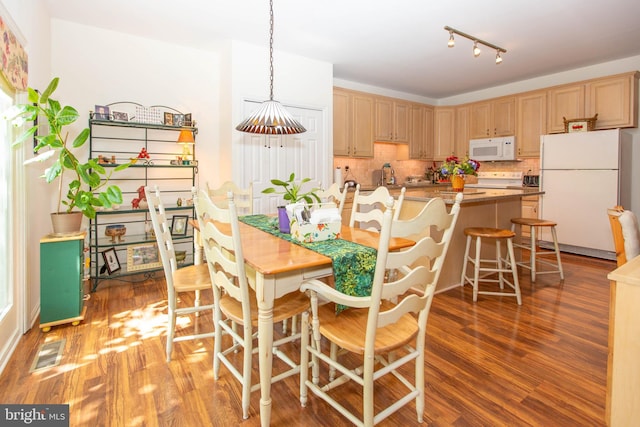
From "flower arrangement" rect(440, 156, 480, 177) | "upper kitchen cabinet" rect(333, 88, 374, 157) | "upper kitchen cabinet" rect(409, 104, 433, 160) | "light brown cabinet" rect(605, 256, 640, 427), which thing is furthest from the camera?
"upper kitchen cabinet" rect(409, 104, 433, 160)

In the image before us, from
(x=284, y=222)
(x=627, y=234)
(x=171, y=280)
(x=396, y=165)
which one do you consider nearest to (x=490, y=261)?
(x=627, y=234)

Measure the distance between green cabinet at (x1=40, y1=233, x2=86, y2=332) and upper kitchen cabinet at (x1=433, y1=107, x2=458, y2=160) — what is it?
227 inches

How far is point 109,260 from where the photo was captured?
348 centimetres

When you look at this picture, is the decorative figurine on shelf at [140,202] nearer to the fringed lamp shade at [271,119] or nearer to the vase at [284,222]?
the fringed lamp shade at [271,119]

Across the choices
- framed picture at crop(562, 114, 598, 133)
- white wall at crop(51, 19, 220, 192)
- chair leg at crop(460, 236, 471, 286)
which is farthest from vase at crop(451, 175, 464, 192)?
white wall at crop(51, 19, 220, 192)

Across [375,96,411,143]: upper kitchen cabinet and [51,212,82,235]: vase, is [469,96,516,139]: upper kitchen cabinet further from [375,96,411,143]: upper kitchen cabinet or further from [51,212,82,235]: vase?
[51,212,82,235]: vase

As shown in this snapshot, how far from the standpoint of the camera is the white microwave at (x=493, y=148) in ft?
17.9

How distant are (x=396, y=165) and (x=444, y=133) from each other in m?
1.11

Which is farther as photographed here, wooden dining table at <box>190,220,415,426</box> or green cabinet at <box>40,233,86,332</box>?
green cabinet at <box>40,233,86,332</box>

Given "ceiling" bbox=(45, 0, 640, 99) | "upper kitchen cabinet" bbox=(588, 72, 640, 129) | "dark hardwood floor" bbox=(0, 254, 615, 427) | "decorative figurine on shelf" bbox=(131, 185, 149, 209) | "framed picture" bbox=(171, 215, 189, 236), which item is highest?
"ceiling" bbox=(45, 0, 640, 99)

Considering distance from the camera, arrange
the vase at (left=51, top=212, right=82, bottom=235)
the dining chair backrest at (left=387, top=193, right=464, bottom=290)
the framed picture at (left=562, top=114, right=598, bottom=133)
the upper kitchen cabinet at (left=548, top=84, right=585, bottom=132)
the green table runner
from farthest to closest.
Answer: the upper kitchen cabinet at (left=548, top=84, right=585, bottom=132), the framed picture at (left=562, top=114, right=598, bottom=133), the vase at (left=51, top=212, right=82, bottom=235), the green table runner, the dining chair backrest at (left=387, top=193, right=464, bottom=290)

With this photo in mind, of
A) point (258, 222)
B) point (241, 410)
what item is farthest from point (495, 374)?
point (258, 222)

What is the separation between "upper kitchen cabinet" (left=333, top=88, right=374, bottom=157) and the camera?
5055 millimetres

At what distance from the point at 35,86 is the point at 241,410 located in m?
2.98
